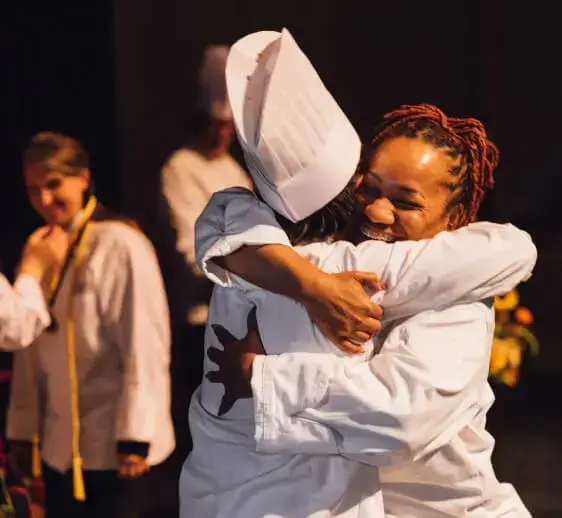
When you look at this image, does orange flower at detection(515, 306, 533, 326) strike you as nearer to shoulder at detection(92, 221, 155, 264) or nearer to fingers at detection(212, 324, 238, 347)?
shoulder at detection(92, 221, 155, 264)

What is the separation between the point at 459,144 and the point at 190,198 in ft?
2.96

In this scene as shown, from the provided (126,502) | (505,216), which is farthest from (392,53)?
(126,502)

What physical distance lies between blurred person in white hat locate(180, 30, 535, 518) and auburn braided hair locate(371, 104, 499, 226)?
0.20 ft

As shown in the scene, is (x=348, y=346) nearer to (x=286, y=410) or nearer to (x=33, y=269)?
(x=286, y=410)

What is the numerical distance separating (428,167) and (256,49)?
0.23 meters

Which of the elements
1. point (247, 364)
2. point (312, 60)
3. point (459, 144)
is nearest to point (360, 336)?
point (247, 364)

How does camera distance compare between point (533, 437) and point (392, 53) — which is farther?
point (533, 437)

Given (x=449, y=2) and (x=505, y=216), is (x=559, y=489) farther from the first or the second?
(x=449, y=2)

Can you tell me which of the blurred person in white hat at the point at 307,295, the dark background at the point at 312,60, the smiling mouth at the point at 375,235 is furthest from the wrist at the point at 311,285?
the dark background at the point at 312,60

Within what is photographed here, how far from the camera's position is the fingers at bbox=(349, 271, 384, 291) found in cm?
96

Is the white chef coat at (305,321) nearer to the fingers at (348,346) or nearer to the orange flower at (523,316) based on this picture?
the fingers at (348,346)

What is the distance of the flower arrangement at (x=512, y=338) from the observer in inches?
76.5

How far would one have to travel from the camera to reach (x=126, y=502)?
1872 mm

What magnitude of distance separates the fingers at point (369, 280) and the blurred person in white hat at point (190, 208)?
924 millimetres
